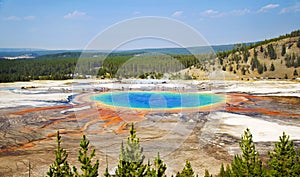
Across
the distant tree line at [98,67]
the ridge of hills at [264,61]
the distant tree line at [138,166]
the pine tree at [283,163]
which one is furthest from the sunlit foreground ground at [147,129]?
the ridge of hills at [264,61]

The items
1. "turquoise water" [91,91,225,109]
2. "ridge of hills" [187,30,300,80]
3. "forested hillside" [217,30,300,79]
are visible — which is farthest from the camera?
"forested hillside" [217,30,300,79]

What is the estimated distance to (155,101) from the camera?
104 feet

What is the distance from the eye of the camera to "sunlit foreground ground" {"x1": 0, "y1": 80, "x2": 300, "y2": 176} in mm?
14211

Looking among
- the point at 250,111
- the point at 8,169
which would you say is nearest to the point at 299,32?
the point at 250,111

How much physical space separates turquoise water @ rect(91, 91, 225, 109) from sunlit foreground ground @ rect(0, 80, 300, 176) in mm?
1483

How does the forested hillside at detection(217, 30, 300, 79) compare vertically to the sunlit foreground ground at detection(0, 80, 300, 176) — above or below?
above

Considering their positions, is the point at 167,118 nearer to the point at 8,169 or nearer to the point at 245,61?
the point at 8,169

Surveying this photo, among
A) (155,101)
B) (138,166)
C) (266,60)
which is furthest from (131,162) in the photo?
(266,60)

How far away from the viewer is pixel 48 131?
747 inches

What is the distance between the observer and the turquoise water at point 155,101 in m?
27.7

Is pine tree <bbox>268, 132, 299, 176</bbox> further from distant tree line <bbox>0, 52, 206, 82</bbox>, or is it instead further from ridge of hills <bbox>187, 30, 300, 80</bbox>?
ridge of hills <bbox>187, 30, 300, 80</bbox>

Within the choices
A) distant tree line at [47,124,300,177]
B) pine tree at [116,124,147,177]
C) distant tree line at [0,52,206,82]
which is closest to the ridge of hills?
distant tree line at [0,52,206,82]

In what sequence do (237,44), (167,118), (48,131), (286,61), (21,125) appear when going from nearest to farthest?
1. (48,131)
2. (21,125)
3. (167,118)
4. (286,61)
5. (237,44)

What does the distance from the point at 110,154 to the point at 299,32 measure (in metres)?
62.6
